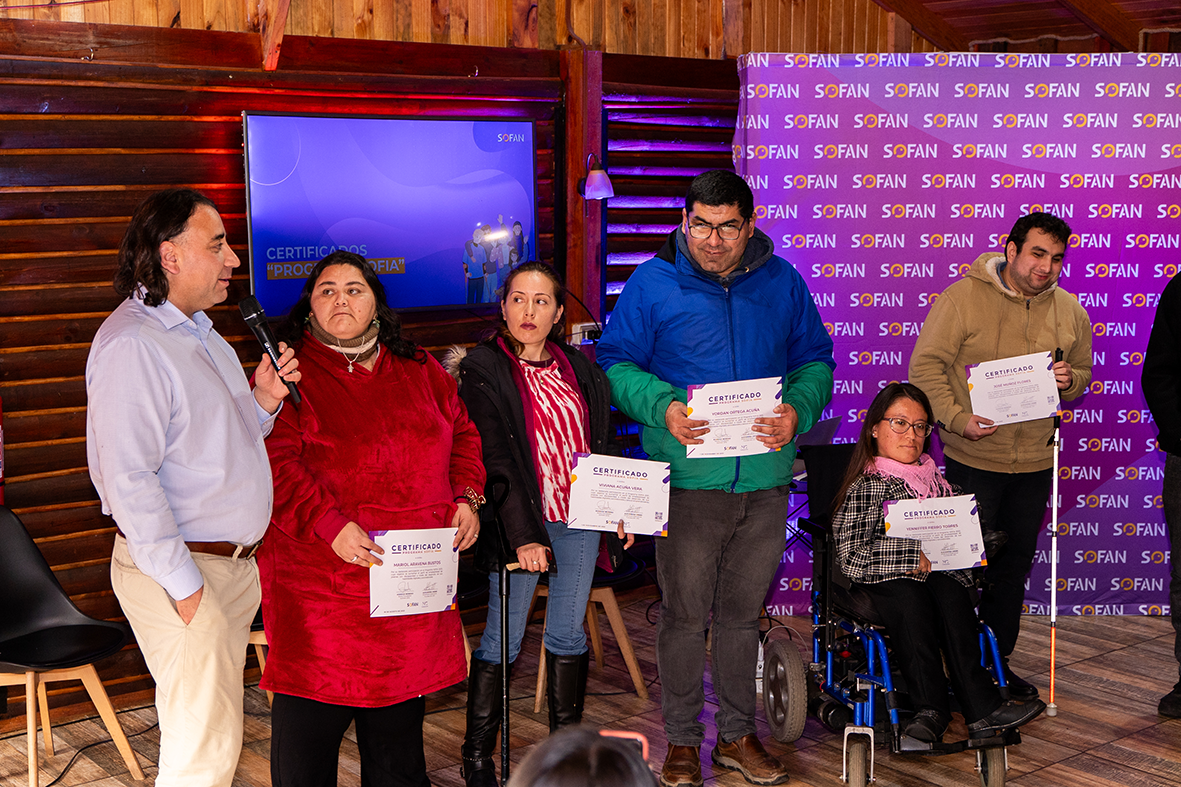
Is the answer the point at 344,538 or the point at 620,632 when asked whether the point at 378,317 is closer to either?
the point at 344,538

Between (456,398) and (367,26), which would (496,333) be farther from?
(367,26)

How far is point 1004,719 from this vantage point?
339 centimetres

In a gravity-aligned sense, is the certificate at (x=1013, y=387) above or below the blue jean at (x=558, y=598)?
above

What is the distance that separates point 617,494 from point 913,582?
41.6 inches

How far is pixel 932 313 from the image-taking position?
4.45 meters

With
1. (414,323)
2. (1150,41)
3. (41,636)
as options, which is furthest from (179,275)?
(1150,41)

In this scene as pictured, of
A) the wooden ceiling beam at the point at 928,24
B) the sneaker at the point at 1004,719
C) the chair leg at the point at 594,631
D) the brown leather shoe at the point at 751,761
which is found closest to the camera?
the sneaker at the point at 1004,719

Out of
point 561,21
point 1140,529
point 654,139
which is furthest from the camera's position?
point 654,139

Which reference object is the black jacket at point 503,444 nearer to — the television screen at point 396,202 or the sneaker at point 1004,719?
the sneaker at point 1004,719

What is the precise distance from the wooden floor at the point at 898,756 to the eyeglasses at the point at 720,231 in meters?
1.61

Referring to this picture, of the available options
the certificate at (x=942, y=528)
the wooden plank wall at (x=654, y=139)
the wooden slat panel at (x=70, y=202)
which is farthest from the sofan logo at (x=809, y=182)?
the wooden slat panel at (x=70, y=202)

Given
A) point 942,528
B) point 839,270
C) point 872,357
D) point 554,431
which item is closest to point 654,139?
point 839,270

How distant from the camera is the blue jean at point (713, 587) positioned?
352 cm

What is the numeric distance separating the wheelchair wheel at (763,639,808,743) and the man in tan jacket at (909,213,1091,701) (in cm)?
97
